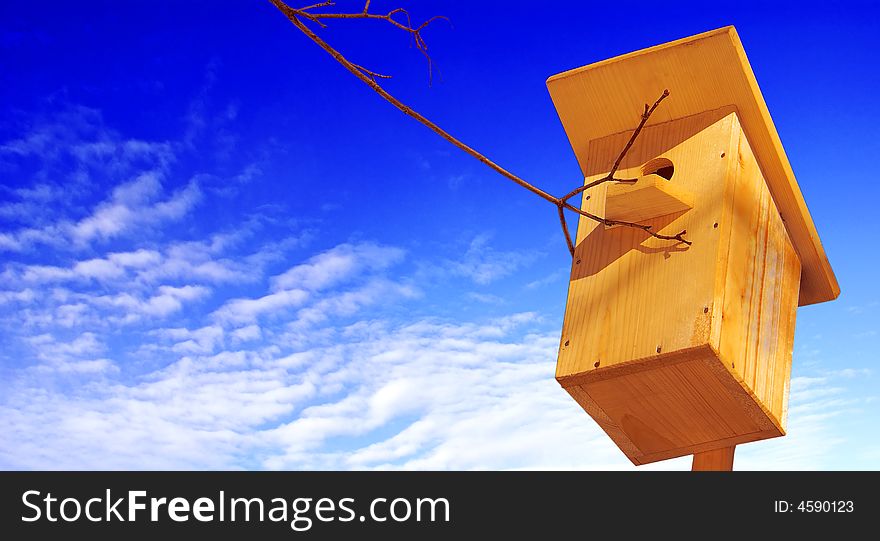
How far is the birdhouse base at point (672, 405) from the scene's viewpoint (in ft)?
6.24

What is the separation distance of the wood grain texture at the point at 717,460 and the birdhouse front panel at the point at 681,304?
3 centimetres

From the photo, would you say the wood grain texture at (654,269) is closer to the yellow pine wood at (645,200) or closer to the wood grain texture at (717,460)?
the yellow pine wood at (645,200)

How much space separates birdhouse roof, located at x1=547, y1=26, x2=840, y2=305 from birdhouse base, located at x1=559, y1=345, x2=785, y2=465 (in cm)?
66

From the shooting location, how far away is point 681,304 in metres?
1.91

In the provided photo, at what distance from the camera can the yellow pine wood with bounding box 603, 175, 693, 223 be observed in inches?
79.3

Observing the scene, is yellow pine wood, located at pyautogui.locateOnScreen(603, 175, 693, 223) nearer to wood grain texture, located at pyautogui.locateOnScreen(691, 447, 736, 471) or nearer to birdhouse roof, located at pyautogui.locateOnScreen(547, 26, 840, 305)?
birdhouse roof, located at pyautogui.locateOnScreen(547, 26, 840, 305)

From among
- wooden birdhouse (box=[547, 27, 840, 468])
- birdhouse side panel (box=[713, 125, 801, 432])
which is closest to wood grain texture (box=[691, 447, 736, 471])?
wooden birdhouse (box=[547, 27, 840, 468])

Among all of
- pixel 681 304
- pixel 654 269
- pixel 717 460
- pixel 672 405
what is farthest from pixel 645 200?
pixel 717 460

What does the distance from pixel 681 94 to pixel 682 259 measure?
486mm

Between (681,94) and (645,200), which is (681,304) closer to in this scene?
(645,200)

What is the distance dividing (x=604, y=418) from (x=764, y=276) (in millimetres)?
538

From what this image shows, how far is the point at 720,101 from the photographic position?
7.25 feet
